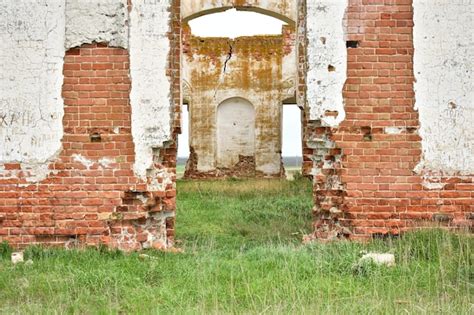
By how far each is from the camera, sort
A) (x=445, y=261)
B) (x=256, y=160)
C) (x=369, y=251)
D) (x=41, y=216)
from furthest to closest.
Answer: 1. (x=256, y=160)
2. (x=41, y=216)
3. (x=369, y=251)
4. (x=445, y=261)

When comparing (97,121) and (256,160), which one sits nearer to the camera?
(97,121)

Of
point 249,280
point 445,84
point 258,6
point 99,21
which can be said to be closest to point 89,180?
point 99,21

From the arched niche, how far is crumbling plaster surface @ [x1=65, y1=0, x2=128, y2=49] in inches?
472

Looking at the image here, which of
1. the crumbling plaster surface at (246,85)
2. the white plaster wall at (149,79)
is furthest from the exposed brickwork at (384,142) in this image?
the crumbling plaster surface at (246,85)

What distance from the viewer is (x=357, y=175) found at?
558 cm

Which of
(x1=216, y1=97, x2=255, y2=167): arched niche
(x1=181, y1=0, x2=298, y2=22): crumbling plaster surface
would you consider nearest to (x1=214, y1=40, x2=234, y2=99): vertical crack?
(x1=216, y1=97, x2=255, y2=167): arched niche

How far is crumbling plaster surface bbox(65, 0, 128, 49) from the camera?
554 cm

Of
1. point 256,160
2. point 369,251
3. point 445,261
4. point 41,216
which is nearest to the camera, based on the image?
point 445,261

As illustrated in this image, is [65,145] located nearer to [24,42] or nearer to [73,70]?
[73,70]

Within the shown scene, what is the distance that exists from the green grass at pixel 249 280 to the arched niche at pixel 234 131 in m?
11.6

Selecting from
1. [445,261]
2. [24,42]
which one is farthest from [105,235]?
[445,261]

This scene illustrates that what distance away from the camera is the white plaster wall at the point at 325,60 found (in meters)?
5.59

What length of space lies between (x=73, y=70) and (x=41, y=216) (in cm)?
153

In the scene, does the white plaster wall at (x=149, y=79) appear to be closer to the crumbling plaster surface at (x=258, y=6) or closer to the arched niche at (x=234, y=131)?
the crumbling plaster surface at (x=258, y=6)
